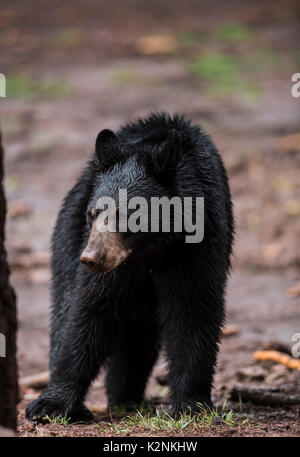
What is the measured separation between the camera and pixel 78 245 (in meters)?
5.81

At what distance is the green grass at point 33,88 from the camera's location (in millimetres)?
15484

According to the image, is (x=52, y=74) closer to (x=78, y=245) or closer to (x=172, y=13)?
(x=172, y=13)

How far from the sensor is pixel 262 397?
235 inches

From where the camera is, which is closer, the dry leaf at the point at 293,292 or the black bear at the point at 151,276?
the black bear at the point at 151,276

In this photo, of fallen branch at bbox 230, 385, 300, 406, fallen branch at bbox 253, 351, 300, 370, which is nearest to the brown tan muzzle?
fallen branch at bbox 230, 385, 300, 406

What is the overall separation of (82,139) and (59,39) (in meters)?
6.18

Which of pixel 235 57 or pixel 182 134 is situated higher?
pixel 235 57

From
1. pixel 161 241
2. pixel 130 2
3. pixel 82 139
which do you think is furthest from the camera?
pixel 130 2

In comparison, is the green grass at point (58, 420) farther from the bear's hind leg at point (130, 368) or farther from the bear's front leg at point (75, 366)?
the bear's hind leg at point (130, 368)

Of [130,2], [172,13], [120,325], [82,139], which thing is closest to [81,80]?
[82,139]

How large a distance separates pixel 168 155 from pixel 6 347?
1.72 m

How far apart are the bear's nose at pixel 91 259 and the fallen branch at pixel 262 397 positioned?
1.94 metres

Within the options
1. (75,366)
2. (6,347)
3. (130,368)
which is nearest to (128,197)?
(75,366)

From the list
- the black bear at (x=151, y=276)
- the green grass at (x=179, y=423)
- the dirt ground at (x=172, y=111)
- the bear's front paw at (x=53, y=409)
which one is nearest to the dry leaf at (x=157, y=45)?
the dirt ground at (x=172, y=111)
